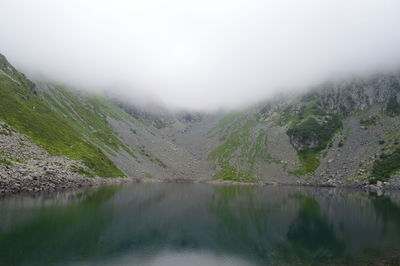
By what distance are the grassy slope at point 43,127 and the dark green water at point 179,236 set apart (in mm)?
64015

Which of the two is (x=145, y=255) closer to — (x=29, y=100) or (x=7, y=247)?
(x=7, y=247)

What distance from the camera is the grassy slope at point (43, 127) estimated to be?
128500mm

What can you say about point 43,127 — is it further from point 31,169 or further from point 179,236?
point 179,236

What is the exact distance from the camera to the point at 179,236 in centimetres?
5091

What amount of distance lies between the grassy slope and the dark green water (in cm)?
6401

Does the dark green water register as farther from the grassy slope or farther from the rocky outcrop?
the grassy slope

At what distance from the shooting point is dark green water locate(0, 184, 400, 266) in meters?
37.9

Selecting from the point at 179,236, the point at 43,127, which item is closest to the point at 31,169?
the point at 43,127

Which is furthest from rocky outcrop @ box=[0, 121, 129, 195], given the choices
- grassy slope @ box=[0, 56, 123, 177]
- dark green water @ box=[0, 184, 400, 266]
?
dark green water @ box=[0, 184, 400, 266]

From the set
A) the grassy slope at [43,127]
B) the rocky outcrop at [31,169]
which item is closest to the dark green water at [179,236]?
Result: the rocky outcrop at [31,169]

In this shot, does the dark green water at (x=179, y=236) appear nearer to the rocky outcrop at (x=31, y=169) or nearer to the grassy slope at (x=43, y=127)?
the rocky outcrop at (x=31, y=169)

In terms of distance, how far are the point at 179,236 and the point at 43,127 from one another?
4740 inches

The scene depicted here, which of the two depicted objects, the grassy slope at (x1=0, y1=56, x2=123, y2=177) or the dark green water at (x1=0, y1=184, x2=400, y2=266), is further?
the grassy slope at (x1=0, y1=56, x2=123, y2=177)

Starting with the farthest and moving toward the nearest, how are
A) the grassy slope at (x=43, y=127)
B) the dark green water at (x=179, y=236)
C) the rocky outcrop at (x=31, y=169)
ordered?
the grassy slope at (x=43, y=127), the rocky outcrop at (x=31, y=169), the dark green water at (x=179, y=236)
